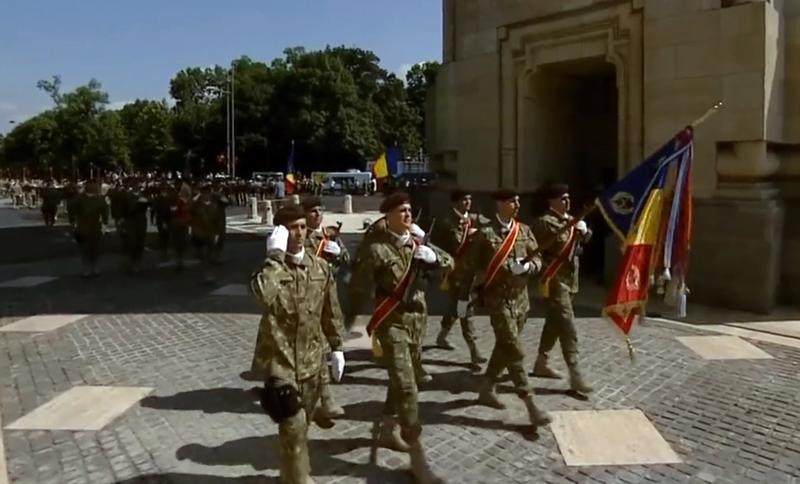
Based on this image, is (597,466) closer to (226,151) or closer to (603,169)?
(603,169)

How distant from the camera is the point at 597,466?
504 cm

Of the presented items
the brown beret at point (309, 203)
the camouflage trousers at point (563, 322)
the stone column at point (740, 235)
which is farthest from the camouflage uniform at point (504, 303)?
the stone column at point (740, 235)

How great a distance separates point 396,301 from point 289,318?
1.02m

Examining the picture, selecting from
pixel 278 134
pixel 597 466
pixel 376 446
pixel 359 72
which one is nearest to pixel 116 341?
pixel 376 446

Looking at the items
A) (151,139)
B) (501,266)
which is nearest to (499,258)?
(501,266)

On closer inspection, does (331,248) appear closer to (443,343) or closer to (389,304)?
(389,304)

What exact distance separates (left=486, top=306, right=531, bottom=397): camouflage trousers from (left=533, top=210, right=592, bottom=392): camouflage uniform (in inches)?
30.4

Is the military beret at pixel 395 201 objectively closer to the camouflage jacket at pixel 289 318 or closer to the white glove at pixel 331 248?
the camouflage jacket at pixel 289 318

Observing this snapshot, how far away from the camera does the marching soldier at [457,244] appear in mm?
7656

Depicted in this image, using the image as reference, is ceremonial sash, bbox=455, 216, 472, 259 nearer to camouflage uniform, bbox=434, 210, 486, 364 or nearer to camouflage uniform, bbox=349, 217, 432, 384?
camouflage uniform, bbox=434, 210, 486, 364

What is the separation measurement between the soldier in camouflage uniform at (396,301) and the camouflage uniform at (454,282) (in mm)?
2331

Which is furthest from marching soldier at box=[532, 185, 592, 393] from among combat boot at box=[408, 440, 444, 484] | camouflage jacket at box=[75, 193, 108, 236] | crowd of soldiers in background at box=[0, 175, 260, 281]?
camouflage jacket at box=[75, 193, 108, 236]

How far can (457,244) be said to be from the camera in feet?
26.6

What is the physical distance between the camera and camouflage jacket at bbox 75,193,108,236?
13.9 m
